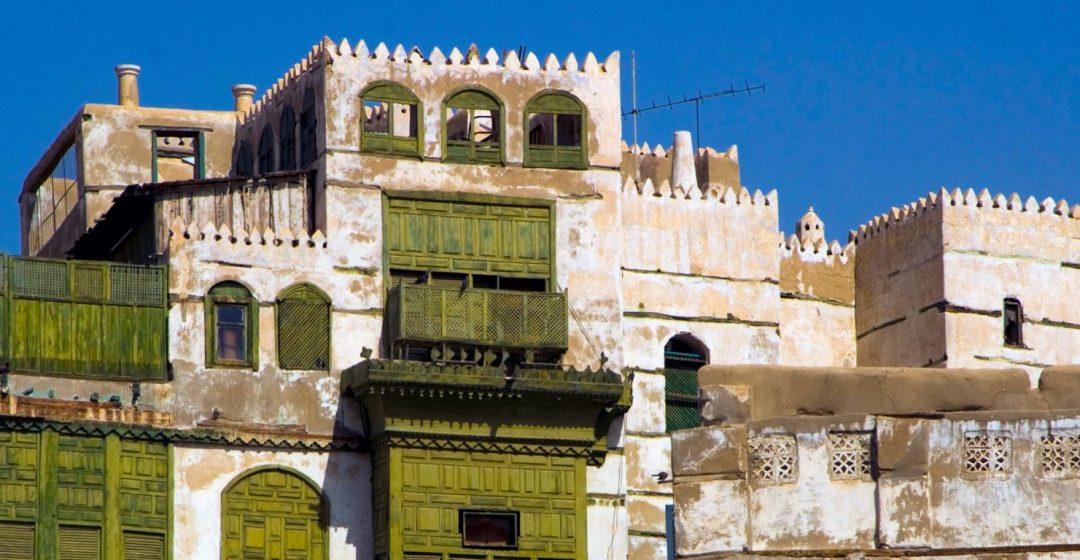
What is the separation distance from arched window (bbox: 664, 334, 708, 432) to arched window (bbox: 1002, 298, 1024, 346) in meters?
4.67

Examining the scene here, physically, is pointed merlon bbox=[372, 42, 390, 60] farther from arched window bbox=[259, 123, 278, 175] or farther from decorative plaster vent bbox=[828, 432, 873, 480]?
A: decorative plaster vent bbox=[828, 432, 873, 480]

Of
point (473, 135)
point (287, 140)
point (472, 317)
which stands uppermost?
point (287, 140)

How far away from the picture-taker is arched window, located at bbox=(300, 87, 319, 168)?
3884cm

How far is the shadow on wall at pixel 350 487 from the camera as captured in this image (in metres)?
37.0

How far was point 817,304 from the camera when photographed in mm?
42000

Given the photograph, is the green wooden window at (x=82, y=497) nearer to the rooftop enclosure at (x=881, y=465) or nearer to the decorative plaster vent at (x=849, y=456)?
the rooftop enclosure at (x=881, y=465)

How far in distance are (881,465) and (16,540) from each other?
1619 cm

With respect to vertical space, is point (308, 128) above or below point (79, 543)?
above

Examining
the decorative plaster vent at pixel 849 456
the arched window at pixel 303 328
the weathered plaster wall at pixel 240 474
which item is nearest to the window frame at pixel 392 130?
the arched window at pixel 303 328

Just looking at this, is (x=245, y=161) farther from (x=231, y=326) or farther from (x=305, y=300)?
(x=231, y=326)

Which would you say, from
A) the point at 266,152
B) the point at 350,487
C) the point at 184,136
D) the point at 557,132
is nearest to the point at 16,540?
the point at 350,487

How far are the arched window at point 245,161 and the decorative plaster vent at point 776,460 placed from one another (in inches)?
851

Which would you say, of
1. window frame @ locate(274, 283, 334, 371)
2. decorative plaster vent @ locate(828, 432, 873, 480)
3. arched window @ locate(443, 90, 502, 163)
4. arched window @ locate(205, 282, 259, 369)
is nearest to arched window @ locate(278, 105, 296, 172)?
arched window @ locate(443, 90, 502, 163)

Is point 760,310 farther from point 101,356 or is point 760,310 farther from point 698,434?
point 698,434
